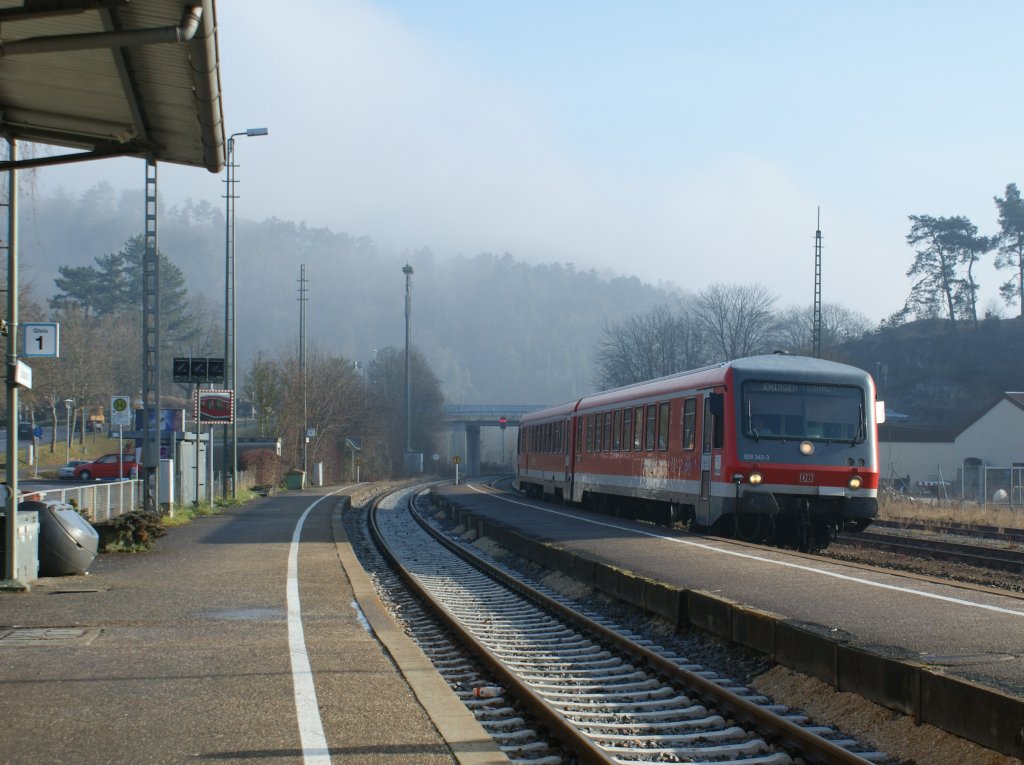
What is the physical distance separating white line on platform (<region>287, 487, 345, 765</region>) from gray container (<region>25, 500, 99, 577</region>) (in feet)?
10.3

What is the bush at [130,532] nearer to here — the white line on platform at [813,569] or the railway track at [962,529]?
the white line on platform at [813,569]

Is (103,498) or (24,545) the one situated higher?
(24,545)

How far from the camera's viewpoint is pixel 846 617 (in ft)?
32.4

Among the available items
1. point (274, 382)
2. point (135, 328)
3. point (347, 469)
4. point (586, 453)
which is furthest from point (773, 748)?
point (135, 328)

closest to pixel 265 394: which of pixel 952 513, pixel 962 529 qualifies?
pixel 952 513

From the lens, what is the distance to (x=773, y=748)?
6988 millimetres

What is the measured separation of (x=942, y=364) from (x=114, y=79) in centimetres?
9048

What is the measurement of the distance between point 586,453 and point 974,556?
498 inches

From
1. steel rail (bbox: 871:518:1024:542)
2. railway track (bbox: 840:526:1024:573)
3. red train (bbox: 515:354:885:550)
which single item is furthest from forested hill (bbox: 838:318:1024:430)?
red train (bbox: 515:354:885:550)

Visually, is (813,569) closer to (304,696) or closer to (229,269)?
(304,696)

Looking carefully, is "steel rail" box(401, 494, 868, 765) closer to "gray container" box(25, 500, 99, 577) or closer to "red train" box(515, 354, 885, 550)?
"gray container" box(25, 500, 99, 577)

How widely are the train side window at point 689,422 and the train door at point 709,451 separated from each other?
18.7 inches

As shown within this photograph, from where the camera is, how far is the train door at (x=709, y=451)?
18.8m

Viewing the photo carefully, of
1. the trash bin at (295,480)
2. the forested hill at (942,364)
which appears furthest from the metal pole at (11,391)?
the forested hill at (942,364)
